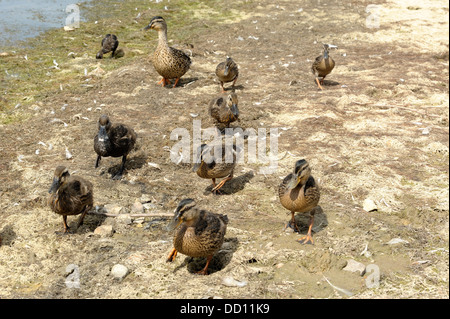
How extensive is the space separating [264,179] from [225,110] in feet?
6.08

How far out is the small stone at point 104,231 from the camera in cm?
571

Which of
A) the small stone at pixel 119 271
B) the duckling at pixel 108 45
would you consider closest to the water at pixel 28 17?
the duckling at pixel 108 45

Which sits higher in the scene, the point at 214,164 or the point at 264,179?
the point at 214,164

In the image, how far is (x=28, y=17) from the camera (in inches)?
609

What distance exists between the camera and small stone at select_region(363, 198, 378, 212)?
6.20 meters

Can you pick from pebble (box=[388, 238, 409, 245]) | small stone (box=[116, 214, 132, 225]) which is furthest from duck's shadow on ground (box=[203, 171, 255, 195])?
pebble (box=[388, 238, 409, 245])

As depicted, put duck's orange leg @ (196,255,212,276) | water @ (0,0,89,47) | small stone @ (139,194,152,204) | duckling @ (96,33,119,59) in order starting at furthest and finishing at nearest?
water @ (0,0,89,47) < duckling @ (96,33,119,59) < small stone @ (139,194,152,204) < duck's orange leg @ (196,255,212,276)

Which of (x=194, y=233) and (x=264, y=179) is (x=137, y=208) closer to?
(x=194, y=233)

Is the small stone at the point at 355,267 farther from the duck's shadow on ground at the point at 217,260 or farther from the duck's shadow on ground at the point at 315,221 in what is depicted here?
the duck's shadow on ground at the point at 217,260

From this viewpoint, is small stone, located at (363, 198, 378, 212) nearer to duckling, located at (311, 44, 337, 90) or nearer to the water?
duckling, located at (311, 44, 337, 90)

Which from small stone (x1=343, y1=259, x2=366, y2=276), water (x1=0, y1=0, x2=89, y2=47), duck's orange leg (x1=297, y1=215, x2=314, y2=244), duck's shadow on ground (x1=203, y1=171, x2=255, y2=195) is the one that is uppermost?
water (x1=0, y1=0, x2=89, y2=47)

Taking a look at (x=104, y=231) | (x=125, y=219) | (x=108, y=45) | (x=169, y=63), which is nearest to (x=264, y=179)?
(x=125, y=219)

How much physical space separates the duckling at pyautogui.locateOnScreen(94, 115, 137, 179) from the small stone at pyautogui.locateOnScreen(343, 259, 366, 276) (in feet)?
12.4

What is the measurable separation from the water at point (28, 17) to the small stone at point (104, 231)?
9523 mm
